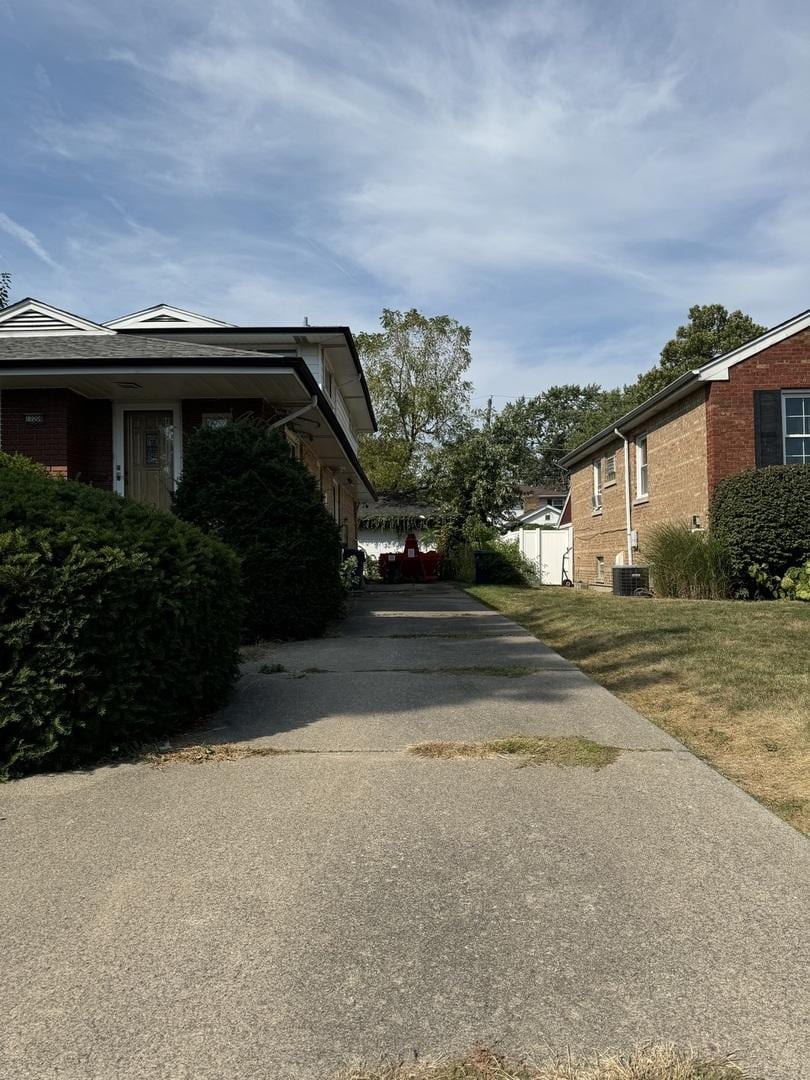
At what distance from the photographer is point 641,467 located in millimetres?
21578

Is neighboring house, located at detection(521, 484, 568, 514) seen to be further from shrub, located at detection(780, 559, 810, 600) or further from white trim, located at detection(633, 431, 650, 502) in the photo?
shrub, located at detection(780, 559, 810, 600)

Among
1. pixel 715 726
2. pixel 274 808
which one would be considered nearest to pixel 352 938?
pixel 274 808

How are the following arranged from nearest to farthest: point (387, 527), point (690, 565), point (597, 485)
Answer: point (690, 565) → point (597, 485) → point (387, 527)

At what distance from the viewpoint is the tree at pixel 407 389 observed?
47.5m

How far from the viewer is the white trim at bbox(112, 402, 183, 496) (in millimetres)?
14117

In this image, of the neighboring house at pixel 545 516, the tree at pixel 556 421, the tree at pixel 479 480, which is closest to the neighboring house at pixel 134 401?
the tree at pixel 479 480

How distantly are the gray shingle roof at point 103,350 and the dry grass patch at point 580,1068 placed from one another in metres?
11.0

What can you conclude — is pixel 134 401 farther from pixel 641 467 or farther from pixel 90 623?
pixel 641 467

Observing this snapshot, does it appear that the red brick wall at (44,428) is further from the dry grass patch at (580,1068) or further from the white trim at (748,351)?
the dry grass patch at (580,1068)

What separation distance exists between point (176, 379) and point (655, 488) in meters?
11.8

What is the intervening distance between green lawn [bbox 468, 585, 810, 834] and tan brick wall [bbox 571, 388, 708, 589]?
14.3 feet

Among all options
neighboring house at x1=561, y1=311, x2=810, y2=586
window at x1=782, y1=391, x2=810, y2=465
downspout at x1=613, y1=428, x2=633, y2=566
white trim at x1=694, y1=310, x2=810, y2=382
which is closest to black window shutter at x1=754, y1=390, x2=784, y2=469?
neighboring house at x1=561, y1=311, x2=810, y2=586

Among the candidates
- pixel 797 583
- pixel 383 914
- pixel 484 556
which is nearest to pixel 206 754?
pixel 383 914

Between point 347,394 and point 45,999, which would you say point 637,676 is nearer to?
point 45,999
